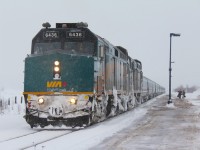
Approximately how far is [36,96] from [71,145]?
16.9ft

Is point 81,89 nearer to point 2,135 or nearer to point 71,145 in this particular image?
point 2,135

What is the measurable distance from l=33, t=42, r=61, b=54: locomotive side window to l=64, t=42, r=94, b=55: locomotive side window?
34cm

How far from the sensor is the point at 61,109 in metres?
15.6

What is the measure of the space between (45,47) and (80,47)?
52.0 inches

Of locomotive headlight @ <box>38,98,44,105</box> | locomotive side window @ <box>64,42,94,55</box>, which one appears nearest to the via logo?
locomotive headlight @ <box>38,98,44,105</box>

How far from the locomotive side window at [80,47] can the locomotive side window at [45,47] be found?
0.34 meters

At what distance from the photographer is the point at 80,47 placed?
55.9 feet

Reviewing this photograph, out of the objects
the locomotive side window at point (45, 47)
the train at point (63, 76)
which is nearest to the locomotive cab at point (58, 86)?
the train at point (63, 76)

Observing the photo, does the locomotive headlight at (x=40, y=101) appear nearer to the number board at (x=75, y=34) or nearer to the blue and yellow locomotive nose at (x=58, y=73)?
the blue and yellow locomotive nose at (x=58, y=73)

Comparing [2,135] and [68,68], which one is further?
[68,68]

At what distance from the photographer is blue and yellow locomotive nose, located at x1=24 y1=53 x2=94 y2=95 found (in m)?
16.1

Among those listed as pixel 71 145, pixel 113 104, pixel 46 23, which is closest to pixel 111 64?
pixel 113 104

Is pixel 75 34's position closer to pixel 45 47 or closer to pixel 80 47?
pixel 80 47

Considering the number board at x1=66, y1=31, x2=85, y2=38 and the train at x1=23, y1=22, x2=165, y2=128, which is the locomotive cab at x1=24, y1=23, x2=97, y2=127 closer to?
the train at x1=23, y1=22, x2=165, y2=128
